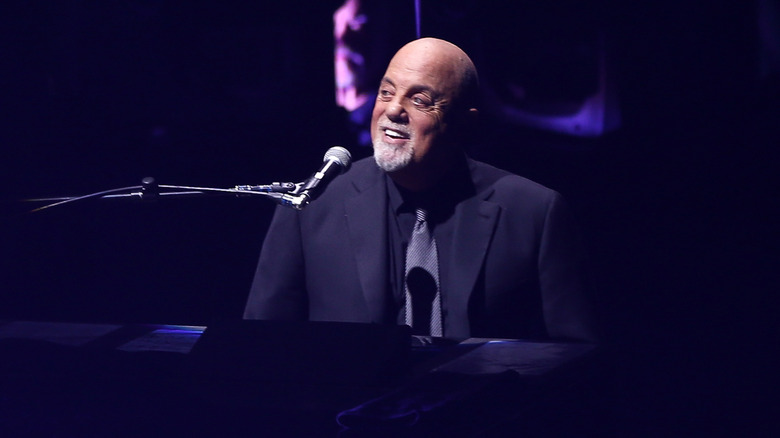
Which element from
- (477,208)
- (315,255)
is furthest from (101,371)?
(477,208)

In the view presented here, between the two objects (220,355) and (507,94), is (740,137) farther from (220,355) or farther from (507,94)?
(220,355)

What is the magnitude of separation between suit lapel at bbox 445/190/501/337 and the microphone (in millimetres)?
794

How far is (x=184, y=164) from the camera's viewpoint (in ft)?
11.8

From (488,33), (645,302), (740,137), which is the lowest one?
(645,302)

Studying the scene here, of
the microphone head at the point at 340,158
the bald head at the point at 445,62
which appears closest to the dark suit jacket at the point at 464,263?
the bald head at the point at 445,62

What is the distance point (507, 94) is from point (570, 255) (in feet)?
3.25

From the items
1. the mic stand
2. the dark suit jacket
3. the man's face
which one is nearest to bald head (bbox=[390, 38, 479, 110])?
the man's face

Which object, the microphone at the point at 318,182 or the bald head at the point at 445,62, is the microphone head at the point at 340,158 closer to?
the microphone at the point at 318,182

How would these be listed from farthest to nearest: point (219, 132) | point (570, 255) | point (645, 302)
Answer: point (219, 132) → point (645, 302) → point (570, 255)

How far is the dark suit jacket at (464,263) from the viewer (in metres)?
2.44

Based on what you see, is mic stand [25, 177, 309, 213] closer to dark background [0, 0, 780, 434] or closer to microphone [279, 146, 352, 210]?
microphone [279, 146, 352, 210]

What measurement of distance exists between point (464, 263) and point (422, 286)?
0.15m

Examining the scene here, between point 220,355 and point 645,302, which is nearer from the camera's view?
point 220,355

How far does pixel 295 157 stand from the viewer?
3.46 m
